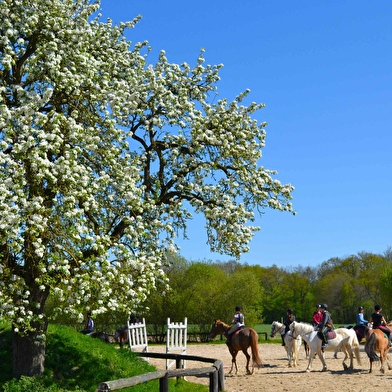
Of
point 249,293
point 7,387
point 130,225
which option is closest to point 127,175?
point 130,225

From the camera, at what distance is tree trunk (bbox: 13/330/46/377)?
17.2 meters

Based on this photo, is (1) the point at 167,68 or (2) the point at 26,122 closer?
(2) the point at 26,122

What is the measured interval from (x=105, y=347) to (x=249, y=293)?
40583 mm

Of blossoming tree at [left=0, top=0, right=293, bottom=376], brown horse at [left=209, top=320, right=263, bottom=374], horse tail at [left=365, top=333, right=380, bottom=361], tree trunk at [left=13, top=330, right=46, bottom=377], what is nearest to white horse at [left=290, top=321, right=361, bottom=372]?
horse tail at [left=365, top=333, right=380, bottom=361]

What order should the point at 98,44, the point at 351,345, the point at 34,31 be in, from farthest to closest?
the point at 351,345
the point at 98,44
the point at 34,31

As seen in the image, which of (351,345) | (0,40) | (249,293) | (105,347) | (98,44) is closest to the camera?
(0,40)

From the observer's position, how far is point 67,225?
49.7 feet

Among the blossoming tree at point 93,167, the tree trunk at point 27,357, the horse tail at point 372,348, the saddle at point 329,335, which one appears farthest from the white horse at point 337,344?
the tree trunk at point 27,357

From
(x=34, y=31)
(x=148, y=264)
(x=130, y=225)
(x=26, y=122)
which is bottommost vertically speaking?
(x=148, y=264)

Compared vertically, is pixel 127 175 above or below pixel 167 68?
below

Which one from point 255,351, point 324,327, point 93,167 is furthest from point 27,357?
point 324,327

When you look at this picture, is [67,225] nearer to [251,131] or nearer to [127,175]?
[127,175]

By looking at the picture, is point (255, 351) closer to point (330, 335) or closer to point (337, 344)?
point (330, 335)

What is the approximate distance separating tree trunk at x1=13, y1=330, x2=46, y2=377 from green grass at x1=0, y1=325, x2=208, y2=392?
1.15ft
